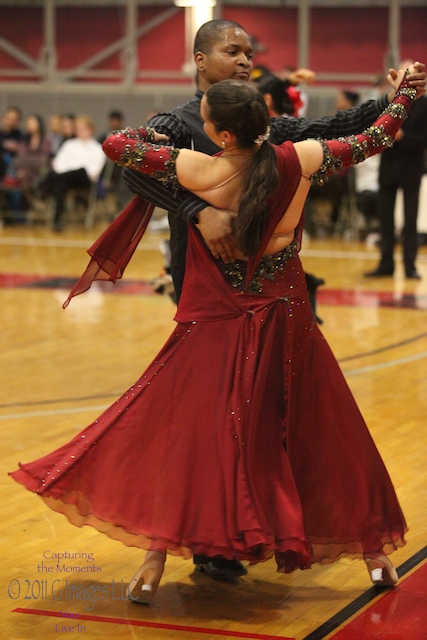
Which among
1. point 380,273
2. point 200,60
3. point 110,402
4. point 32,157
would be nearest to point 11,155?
point 32,157

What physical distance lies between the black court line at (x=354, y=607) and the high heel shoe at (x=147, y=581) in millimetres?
487

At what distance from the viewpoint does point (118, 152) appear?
3037mm

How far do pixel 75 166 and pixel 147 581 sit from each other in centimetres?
1101

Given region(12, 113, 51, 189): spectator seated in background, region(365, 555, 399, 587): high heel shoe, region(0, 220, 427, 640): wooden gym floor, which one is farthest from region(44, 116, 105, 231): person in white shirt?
region(365, 555, 399, 587): high heel shoe

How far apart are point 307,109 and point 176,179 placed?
13.0m

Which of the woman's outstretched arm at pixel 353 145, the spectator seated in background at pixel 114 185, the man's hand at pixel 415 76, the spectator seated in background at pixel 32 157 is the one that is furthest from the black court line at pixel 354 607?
the spectator seated in background at pixel 32 157

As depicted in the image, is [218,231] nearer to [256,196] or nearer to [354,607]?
[256,196]

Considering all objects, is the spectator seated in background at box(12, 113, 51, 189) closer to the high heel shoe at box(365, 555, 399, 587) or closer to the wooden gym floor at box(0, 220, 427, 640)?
the wooden gym floor at box(0, 220, 427, 640)

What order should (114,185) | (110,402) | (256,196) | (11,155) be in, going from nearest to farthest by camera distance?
(256,196)
(110,402)
(114,185)
(11,155)

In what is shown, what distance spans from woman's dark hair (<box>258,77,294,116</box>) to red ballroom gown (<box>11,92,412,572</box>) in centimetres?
180

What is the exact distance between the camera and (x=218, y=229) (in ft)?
10.0

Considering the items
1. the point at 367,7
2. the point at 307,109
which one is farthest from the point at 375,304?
the point at 367,7

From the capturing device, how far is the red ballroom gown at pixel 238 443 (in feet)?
9.95

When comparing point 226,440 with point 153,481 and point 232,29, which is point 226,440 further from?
point 232,29
